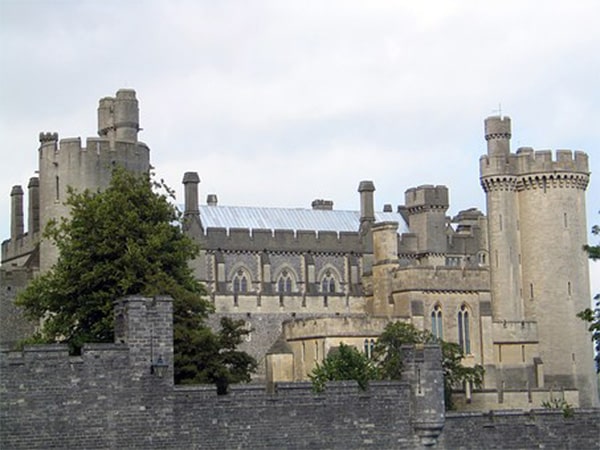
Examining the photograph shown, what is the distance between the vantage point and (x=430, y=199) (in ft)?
306

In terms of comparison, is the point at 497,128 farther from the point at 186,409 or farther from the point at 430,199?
the point at 186,409

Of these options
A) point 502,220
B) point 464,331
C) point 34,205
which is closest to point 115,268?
point 34,205

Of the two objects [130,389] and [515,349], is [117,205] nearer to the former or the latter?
[130,389]

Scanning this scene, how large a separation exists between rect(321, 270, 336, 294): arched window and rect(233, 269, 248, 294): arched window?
4.44 metres

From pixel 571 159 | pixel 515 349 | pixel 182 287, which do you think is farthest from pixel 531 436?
pixel 571 159

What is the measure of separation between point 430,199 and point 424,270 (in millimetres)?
12125

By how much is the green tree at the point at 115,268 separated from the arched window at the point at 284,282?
1220 inches

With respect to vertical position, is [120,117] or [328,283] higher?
[120,117]

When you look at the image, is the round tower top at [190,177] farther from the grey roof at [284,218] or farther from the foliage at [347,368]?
the foliage at [347,368]

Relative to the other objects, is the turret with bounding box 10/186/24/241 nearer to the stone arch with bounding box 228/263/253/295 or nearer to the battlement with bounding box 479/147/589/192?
the stone arch with bounding box 228/263/253/295

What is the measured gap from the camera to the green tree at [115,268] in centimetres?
4966

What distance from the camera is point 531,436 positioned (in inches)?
1378

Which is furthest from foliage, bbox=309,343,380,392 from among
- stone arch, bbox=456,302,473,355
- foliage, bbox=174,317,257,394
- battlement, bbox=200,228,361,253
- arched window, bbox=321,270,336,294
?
arched window, bbox=321,270,336,294

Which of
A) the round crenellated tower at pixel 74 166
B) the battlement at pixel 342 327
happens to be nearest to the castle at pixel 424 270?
the battlement at pixel 342 327
